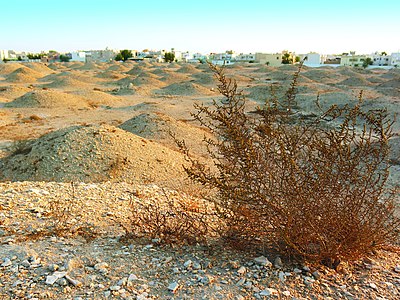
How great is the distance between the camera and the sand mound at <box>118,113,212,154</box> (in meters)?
13.2

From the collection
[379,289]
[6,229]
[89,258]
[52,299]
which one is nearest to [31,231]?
[6,229]

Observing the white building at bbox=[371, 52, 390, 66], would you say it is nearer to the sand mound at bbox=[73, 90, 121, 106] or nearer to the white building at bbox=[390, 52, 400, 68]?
the white building at bbox=[390, 52, 400, 68]

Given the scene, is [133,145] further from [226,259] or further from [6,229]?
[226,259]

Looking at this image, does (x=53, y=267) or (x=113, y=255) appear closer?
(x=53, y=267)

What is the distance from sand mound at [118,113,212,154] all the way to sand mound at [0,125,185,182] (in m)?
2.47

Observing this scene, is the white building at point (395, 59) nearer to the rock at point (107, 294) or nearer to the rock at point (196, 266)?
the rock at point (196, 266)

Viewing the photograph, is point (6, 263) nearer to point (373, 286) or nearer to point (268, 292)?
point (268, 292)

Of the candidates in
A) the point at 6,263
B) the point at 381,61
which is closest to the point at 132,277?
the point at 6,263

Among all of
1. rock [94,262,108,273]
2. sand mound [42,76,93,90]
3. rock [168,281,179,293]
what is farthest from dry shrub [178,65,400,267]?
sand mound [42,76,93,90]

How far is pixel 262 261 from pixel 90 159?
6.73m

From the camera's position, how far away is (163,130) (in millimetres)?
13727

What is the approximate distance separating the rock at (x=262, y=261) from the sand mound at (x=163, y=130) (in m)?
8.89

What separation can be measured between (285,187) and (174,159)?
7.02 meters

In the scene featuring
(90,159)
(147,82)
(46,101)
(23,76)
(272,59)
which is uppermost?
(272,59)
